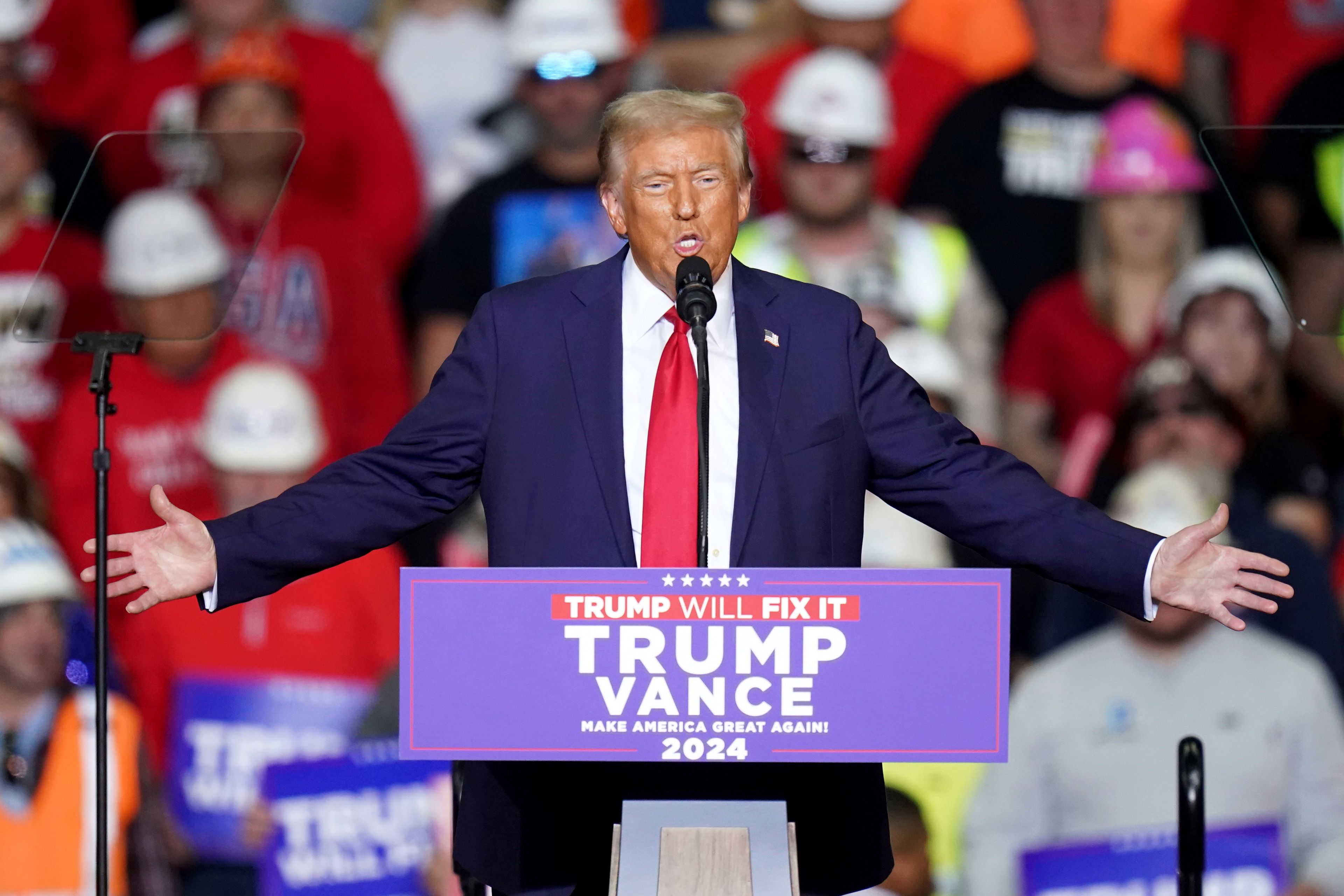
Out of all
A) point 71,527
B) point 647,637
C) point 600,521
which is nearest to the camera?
point 647,637

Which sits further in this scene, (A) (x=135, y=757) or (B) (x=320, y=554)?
(A) (x=135, y=757)

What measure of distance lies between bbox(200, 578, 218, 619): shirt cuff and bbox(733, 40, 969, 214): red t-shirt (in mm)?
3004

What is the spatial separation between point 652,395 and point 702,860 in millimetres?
547

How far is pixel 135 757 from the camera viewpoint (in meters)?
4.37

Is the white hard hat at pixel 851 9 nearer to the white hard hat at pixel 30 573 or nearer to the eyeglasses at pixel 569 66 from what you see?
the eyeglasses at pixel 569 66

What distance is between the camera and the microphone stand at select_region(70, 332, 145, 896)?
211 centimetres

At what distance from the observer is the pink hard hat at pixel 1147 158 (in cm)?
486

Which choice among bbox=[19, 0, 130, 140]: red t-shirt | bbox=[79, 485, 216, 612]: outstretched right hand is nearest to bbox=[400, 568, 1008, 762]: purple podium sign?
bbox=[79, 485, 216, 612]: outstretched right hand

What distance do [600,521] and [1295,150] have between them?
1993mm

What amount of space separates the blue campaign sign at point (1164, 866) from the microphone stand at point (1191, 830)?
1438 millimetres

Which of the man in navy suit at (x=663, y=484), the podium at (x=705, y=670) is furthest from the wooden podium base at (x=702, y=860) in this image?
the man in navy suit at (x=663, y=484)

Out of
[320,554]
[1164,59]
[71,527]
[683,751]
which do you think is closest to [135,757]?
[71,527]

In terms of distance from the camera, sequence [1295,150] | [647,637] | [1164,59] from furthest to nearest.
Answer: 1. [1164,59]
2. [1295,150]
3. [647,637]

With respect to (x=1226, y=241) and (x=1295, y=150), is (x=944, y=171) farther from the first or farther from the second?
(x=1295, y=150)
